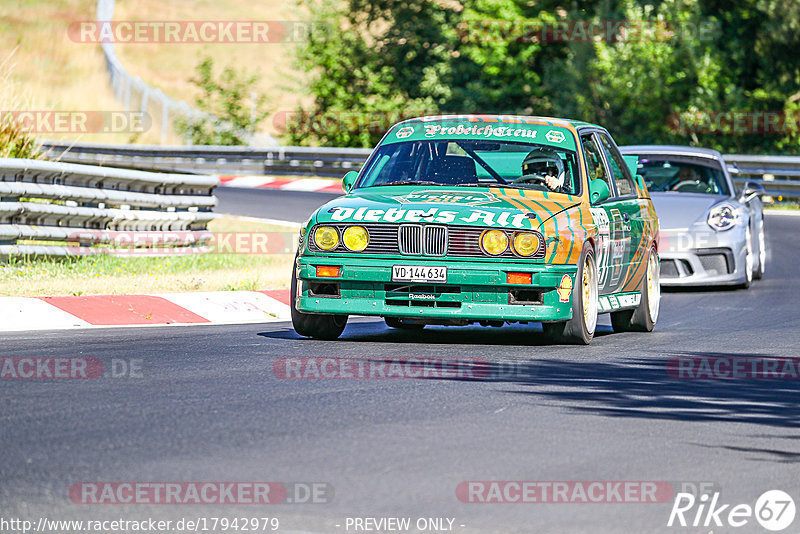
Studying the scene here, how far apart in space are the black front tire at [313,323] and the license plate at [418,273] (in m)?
0.80

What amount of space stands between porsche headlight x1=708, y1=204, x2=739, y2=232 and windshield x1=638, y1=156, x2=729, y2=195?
843 mm

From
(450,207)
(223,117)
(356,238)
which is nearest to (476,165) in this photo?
(450,207)

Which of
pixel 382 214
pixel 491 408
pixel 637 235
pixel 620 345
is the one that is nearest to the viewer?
pixel 491 408

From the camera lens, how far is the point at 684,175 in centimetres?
1659

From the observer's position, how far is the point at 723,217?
50.5 ft

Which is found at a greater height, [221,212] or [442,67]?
[442,67]

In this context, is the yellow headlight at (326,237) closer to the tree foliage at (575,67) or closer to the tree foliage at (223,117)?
the tree foliage at (575,67)

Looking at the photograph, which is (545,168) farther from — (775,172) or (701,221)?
(775,172)

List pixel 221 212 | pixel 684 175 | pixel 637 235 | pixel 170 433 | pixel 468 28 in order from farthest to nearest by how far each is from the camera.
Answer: pixel 468 28, pixel 221 212, pixel 684 175, pixel 637 235, pixel 170 433

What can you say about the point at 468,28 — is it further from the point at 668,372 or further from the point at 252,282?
the point at 668,372

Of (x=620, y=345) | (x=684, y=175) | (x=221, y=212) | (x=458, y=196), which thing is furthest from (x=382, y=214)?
(x=221, y=212)

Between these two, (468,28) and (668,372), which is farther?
(468,28)

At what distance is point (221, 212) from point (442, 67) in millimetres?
20024

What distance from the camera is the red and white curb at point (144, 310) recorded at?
10695 millimetres
